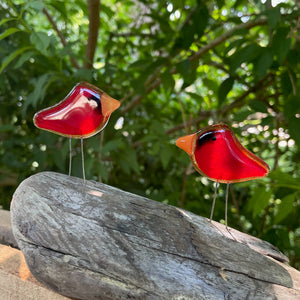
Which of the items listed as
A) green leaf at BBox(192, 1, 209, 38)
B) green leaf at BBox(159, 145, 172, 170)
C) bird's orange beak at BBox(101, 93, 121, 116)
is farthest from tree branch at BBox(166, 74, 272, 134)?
bird's orange beak at BBox(101, 93, 121, 116)

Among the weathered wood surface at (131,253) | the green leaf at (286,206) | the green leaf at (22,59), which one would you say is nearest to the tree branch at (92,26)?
the green leaf at (22,59)

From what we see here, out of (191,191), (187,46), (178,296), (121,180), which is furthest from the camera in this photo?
(121,180)

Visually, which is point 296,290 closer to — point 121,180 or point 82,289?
point 82,289

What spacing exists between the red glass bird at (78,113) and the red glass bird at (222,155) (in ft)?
0.58

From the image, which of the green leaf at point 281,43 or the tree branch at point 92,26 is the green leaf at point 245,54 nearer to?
the green leaf at point 281,43

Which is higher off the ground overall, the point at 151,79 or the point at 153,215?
the point at 151,79

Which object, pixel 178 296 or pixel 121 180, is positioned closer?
pixel 178 296

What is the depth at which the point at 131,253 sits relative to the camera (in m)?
0.63

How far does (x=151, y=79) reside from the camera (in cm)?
131

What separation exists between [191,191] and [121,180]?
0.31 meters

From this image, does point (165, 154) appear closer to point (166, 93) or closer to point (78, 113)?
point (166, 93)

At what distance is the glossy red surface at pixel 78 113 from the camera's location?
75cm

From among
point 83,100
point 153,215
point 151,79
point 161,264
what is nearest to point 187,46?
point 151,79

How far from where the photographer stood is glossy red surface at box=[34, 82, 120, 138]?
75 cm
